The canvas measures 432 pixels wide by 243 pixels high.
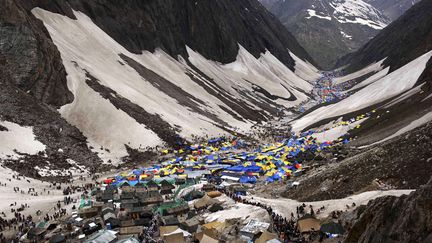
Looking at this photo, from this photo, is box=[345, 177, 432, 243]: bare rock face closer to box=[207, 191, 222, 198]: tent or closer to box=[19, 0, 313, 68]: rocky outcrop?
box=[207, 191, 222, 198]: tent

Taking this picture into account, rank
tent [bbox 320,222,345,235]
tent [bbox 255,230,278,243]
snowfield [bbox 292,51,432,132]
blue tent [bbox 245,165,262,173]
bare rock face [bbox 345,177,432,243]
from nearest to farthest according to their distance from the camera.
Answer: bare rock face [bbox 345,177,432,243], tent [bbox 320,222,345,235], tent [bbox 255,230,278,243], blue tent [bbox 245,165,262,173], snowfield [bbox 292,51,432,132]

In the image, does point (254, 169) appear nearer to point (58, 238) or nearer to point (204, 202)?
point (204, 202)

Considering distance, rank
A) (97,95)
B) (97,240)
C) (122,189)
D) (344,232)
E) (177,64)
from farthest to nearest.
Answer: (177,64) < (97,95) < (122,189) < (97,240) < (344,232)

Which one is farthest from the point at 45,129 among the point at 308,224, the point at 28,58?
the point at 308,224

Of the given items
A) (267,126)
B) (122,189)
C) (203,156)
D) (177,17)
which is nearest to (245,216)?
(122,189)

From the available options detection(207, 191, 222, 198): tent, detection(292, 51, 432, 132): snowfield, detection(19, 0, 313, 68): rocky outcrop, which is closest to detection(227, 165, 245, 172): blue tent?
detection(207, 191, 222, 198): tent

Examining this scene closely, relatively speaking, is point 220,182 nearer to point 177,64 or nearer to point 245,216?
point 245,216
